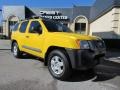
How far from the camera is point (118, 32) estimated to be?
17422 millimetres

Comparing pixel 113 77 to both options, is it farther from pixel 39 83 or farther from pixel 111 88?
pixel 39 83

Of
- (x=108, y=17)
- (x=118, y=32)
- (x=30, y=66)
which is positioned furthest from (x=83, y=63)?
(x=108, y=17)

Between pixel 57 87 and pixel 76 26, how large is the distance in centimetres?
3251

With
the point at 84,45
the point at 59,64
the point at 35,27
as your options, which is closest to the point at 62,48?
the point at 59,64

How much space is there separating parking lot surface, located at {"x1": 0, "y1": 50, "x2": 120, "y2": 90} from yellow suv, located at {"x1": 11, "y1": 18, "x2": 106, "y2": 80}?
0.44m

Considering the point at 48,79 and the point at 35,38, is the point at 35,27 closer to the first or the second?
the point at 35,38

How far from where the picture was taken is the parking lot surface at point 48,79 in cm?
626

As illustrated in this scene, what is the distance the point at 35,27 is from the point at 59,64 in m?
2.19

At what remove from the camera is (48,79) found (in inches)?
278

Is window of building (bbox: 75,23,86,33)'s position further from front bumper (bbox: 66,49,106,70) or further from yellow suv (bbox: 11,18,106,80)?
front bumper (bbox: 66,49,106,70)

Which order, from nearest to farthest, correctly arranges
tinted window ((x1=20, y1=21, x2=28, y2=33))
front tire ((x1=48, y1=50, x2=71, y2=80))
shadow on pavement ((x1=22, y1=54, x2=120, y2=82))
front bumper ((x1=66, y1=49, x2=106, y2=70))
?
front bumper ((x1=66, y1=49, x2=106, y2=70)), front tire ((x1=48, y1=50, x2=71, y2=80)), shadow on pavement ((x1=22, y1=54, x2=120, y2=82)), tinted window ((x1=20, y1=21, x2=28, y2=33))

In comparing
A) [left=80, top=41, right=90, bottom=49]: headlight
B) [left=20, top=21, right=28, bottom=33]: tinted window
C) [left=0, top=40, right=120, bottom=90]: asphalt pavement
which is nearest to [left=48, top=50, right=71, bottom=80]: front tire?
[left=0, top=40, right=120, bottom=90]: asphalt pavement

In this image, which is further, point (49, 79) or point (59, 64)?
point (59, 64)

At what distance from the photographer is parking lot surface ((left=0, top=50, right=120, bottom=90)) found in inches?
247
